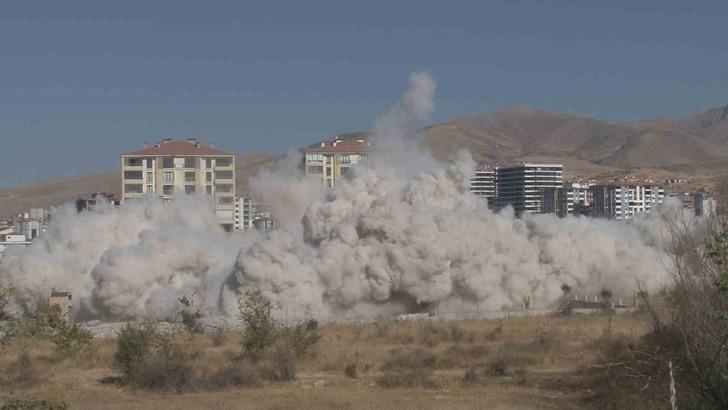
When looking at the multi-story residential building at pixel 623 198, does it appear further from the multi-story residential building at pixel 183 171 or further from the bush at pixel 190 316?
the bush at pixel 190 316

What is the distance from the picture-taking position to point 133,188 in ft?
309

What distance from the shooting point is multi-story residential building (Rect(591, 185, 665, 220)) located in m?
A: 135

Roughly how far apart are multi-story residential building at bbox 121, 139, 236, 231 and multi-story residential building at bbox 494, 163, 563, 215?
70.8 meters

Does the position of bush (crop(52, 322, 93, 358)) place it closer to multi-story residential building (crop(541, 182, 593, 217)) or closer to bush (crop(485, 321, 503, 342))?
bush (crop(485, 321, 503, 342))

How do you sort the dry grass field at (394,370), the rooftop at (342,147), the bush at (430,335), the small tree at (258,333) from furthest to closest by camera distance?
the rooftop at (342,147) → the bush at (430,335) → the small tree at (258,333) → the dry grass field at (394,370)

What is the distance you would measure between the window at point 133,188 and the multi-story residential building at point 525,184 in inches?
2891

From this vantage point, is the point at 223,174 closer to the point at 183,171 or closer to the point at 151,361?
→ the point at 183,171

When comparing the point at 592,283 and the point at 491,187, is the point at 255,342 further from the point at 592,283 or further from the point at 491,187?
the point at 491,187

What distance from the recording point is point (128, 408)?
2422cm

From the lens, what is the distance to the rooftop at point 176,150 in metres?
92.8

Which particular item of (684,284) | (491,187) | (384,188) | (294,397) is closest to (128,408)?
(294,397)

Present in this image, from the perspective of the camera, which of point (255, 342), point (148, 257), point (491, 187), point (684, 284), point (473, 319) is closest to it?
point (684, 284)

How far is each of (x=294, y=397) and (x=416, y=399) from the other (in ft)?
9.12

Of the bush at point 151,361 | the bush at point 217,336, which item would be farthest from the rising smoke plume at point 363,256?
the bush at point 151,361
